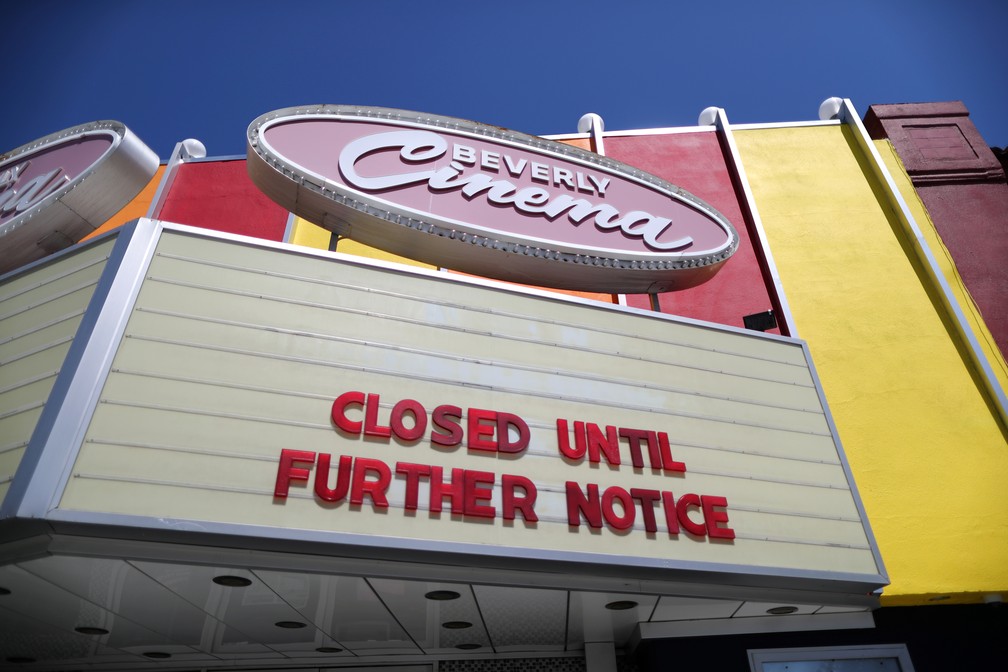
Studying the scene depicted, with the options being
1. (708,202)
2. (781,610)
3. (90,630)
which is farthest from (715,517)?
(708,202)

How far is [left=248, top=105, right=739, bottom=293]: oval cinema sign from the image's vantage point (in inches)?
224

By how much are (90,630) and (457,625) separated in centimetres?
289

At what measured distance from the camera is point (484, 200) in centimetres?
625

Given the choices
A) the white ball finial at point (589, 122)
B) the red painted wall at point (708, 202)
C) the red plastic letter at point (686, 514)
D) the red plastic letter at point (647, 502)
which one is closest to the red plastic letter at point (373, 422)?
the red plastic letter at point (647, 502)

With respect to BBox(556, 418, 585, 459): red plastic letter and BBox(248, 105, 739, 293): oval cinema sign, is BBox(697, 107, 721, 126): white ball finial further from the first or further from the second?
BBox(556, 418, 585, 459): red plastic letter

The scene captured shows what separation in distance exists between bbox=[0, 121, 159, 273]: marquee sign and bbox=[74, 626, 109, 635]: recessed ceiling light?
3223 mm

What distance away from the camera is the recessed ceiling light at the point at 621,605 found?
5.15 m

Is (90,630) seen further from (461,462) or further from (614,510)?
(614,510)

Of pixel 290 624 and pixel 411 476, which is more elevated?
pixel 411 476

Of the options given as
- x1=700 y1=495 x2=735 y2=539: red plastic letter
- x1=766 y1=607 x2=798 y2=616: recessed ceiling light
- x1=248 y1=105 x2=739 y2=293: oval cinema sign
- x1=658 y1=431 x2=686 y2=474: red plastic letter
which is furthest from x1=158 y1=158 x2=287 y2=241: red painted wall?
x1=766 y1=607 x2=798 y2=616: recessed ceiling light

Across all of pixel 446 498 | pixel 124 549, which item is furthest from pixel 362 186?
pixel 124 549

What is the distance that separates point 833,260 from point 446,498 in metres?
6.66

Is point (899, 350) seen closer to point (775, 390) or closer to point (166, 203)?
point (775, 390)

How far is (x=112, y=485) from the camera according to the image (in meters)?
3.65
